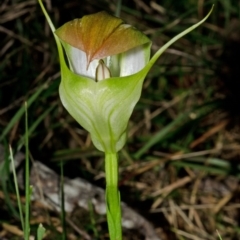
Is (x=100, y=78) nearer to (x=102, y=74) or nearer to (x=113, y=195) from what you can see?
(x=102, y=74)

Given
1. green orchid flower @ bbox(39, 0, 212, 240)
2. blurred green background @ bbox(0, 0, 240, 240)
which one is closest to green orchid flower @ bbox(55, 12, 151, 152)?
green orchid flower @ bbox(39, 0, 212, 240)

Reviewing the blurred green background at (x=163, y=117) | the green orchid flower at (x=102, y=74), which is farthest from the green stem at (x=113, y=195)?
the blurred green background at (x=163, y=117)

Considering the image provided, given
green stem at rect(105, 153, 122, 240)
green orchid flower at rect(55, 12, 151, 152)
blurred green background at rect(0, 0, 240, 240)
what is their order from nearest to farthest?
green orchid flower at rect(55, 12, 151, 152), green stem at rect(105, 153, 122, 240), blurred green background at rect(0, 0, 240, 240)

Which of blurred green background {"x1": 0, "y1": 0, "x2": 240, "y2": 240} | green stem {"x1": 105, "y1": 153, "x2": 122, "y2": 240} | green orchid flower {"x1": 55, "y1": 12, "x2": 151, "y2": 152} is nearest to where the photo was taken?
green orchid flower {"x1": 55, "y1": 12, "x2": 151, "y2": 152}

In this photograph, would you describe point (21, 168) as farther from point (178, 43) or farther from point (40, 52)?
point (178, 43)

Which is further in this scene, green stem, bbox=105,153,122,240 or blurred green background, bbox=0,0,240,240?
blurred green background, bbox=0,0,240,240

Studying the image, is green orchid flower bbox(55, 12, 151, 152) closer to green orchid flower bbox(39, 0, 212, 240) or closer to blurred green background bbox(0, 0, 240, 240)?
green orchid flower bbox(39, 0, 212, 240)

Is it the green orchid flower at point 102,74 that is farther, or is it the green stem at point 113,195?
the green stem at point 113,195

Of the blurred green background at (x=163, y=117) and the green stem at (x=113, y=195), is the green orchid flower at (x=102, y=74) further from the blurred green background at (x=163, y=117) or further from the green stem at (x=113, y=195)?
the blurred green background at (x=163, y=117)
